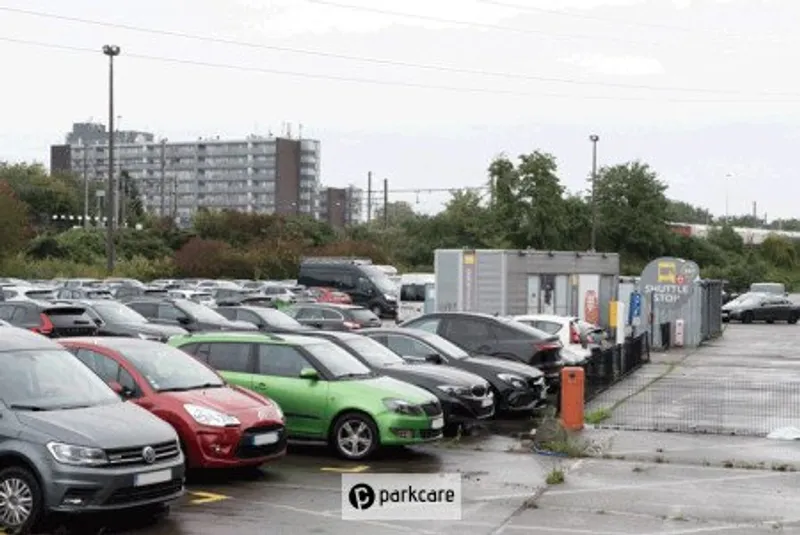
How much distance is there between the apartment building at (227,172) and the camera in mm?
182875

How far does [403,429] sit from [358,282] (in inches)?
1573

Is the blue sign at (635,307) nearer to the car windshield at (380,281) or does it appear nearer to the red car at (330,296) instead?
the red car at (330,296)

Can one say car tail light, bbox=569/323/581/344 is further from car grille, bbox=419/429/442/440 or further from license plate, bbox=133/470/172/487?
license plate, bbox=133/470/172/487

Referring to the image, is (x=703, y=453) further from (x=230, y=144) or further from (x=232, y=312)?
(x=230, y=144)

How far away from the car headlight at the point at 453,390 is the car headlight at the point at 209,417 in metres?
4.71

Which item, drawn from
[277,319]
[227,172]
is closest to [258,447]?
[277,319]

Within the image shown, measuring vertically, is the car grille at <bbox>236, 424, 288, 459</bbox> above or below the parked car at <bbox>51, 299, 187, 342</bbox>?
below

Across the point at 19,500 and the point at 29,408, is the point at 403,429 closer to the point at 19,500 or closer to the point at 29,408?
the point at 29,408

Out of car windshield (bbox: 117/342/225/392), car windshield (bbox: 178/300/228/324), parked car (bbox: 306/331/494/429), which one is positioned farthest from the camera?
car windshield (bbox: 178/300/228/324)

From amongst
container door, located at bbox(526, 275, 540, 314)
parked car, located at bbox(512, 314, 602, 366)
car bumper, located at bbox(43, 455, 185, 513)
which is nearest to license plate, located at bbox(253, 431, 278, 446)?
car bumper, located at bbox(43, 455, 185, 513)

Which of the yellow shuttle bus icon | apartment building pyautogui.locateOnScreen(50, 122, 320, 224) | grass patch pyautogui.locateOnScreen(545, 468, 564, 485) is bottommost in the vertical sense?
grass patch pyautogui.locateOnScreen(545, 468, 564, 485)

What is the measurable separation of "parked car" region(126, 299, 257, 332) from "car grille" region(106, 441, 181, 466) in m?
16.7

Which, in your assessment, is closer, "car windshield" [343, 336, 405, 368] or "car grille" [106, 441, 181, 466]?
"car grille" [106, 441, 181, 466]

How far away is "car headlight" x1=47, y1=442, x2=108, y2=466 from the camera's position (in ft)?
33.6
